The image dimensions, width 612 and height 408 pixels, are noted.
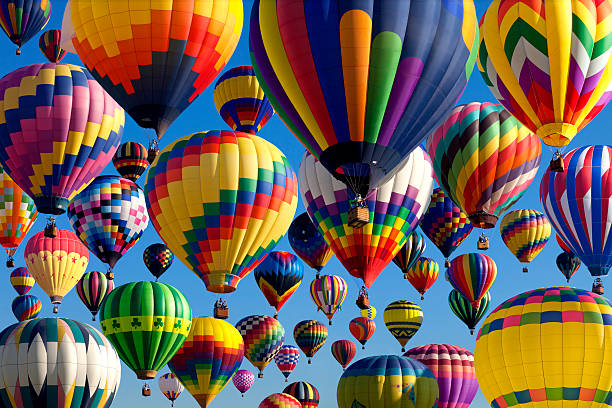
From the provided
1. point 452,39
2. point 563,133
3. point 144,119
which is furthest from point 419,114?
point 144,119

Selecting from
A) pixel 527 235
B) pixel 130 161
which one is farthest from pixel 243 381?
pixel 130 161

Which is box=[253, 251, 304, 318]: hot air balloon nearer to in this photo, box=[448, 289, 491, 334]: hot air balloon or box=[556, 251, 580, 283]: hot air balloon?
box=[448, 289, 491, 334]: hot air balloon

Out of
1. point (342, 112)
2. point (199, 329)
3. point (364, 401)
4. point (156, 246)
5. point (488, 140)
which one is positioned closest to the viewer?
point (342, 112)

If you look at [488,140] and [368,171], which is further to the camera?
[488,140]

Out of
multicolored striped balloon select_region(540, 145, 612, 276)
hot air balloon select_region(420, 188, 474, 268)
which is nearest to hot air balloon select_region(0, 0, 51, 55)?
hot air balloon select_region(420, 188, 474, 268)

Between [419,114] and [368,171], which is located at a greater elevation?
[419,114]

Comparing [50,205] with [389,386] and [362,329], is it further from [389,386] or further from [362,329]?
[362,329]

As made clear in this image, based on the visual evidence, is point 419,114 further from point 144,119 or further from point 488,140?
point 488,140
